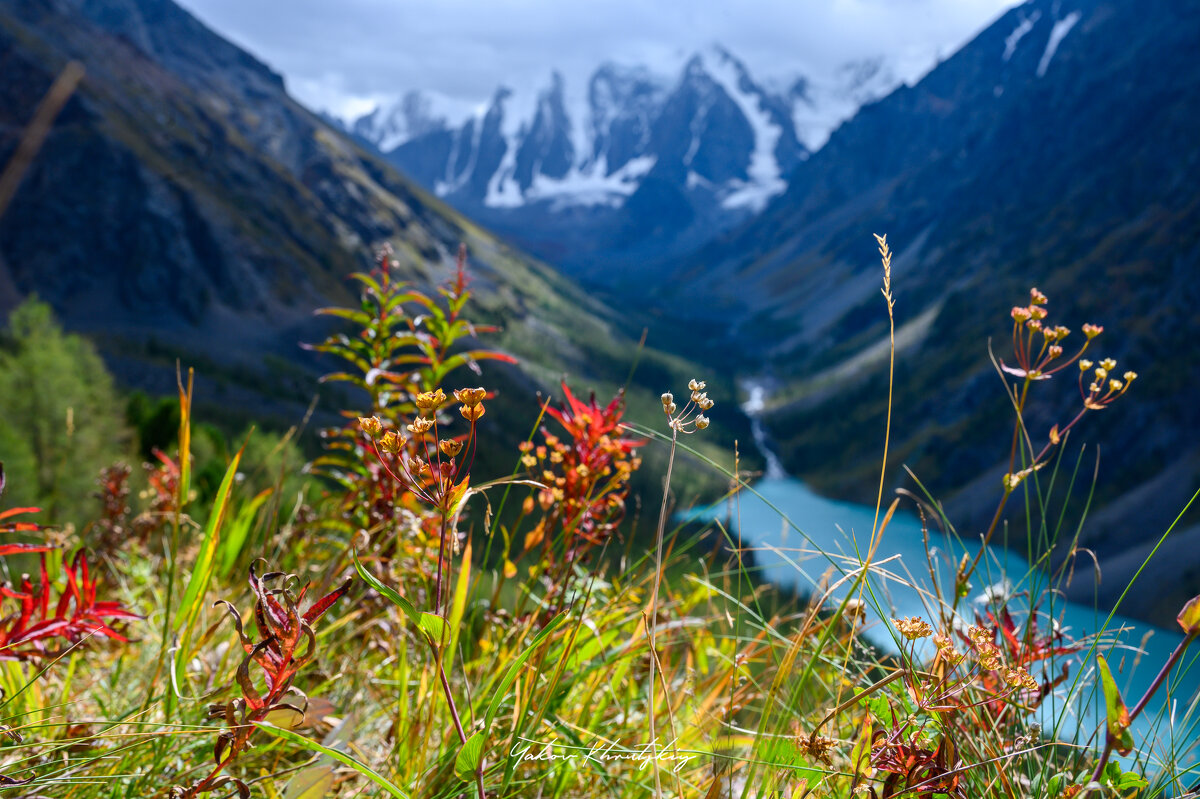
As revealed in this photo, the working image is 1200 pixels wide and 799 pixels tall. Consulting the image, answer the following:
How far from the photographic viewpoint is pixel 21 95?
122 meters

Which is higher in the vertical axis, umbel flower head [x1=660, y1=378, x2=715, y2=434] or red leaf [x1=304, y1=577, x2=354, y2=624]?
umbel flower head [x1=660, y1=378, x2=715, y2=434]

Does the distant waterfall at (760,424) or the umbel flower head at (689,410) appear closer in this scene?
the umbel flower head at (689,410)

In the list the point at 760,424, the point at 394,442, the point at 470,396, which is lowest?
the point at 760,424

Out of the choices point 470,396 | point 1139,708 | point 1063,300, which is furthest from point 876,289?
point 470,396

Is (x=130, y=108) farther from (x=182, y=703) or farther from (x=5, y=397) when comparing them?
(x=182, y=703)

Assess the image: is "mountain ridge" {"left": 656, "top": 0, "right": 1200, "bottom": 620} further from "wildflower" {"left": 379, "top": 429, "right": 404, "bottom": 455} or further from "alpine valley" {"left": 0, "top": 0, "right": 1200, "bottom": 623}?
"wildflower" {"left": 379, "top": 429, "right": 404, "bottom": 455}

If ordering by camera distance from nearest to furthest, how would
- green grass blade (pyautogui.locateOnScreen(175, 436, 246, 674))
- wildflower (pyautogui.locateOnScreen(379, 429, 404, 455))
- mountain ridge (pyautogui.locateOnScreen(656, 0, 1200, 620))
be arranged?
wildflower (pyautogui.locateOnScreen(379, 429, 404, 455)), green grass blade (pyautogui.locateOnScreen(175, 436, 246, 674)), mountain ridge (pyautogui.locateOnScreen(656, 0, 1200, 620))

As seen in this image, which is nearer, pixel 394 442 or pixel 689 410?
pixel 394 442

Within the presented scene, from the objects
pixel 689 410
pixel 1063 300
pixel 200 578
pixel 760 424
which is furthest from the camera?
pixel 760 424

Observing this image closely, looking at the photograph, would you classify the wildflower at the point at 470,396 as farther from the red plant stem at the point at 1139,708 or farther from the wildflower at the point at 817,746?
the red plant stem at the point at 1139,708

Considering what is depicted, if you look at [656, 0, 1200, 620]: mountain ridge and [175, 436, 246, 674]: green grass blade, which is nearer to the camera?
[175, 436, 246, 674]: green grass blade

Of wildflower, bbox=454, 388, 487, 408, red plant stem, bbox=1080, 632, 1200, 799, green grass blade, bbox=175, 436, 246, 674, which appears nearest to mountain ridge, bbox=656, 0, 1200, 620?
red plant stem, bbox=1080, 632, 1200, 799

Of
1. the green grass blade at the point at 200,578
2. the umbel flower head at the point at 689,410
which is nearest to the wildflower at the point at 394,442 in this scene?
the umbel flower head at the point at 689,410

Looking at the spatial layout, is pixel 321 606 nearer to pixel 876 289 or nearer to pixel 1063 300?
pixel 876 289
